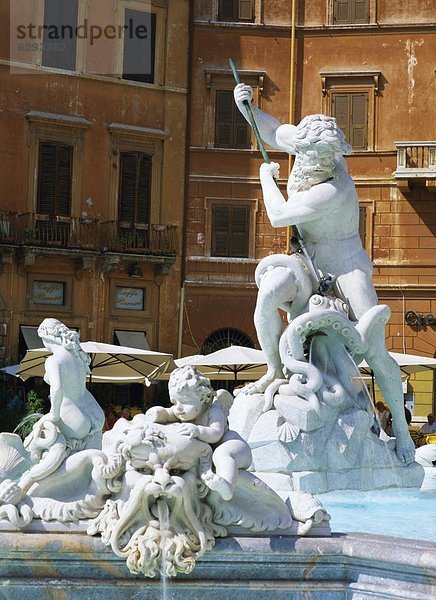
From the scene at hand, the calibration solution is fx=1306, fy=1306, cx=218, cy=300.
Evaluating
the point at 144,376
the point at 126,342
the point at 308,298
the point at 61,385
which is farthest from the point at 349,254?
the point at 126,342

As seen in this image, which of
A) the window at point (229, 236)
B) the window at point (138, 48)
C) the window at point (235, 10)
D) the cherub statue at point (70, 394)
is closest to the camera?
the cherub statue at point (70, 394)

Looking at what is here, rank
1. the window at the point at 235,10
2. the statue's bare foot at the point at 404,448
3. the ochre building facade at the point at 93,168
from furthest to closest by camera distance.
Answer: the window at the point at 235,10 < the ochre building facade at the point at 93,168 < the statue's bare foot at the point at 404,448

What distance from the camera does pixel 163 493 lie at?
14.6 ft

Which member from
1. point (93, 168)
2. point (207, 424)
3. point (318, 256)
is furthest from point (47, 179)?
point (207, 424)

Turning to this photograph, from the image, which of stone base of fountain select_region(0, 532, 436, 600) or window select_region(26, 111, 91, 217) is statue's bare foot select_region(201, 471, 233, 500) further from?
window select_region(26, 111, 91, 217)

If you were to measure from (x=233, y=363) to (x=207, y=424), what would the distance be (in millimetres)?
14960

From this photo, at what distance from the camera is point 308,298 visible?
8.23 m

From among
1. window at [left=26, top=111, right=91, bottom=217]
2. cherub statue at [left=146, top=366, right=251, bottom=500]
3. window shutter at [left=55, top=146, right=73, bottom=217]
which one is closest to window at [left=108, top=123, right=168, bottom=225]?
window at [left=26, top=111, right=91, bottom=217]

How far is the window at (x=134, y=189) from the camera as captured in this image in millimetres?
32719

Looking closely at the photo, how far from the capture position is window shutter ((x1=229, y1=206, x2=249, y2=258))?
33.4 m

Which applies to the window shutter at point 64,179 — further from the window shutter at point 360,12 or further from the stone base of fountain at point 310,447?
the stone base of fountain at point 310,447

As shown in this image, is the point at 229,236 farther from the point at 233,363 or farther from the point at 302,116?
the point at 233,363

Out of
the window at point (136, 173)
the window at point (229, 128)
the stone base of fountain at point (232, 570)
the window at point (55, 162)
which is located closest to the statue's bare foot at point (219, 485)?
the stone base of fountain at point (232, 570)

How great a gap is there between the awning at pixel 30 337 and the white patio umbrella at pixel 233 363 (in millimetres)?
8834
